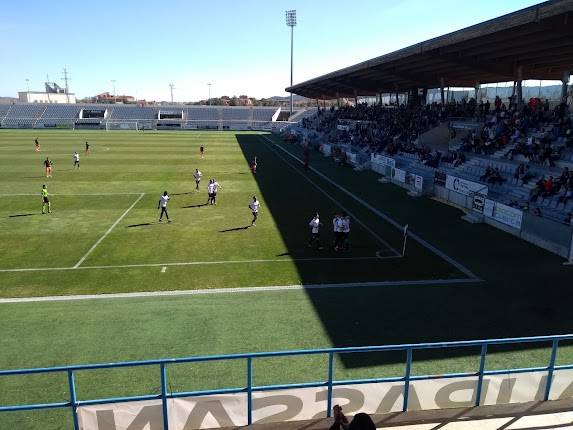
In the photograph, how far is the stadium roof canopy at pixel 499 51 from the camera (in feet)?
67.4

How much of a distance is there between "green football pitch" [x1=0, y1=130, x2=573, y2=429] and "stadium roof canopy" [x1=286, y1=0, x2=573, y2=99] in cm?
961

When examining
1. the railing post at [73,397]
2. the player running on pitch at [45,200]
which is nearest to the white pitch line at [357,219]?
the railing post at [73,397]

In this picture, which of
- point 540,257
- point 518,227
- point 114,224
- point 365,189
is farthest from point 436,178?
point 114,224

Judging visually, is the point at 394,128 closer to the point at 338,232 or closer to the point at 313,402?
the point at 338,232

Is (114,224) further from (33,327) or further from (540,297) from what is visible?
(540,297)

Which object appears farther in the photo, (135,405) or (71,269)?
(71,269)

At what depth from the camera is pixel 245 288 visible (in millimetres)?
13828

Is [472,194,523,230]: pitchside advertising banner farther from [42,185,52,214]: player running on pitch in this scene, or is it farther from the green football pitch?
[42,185,52,214]: player running on pitch

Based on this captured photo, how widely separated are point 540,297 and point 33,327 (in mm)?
13916

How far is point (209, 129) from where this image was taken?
372ft

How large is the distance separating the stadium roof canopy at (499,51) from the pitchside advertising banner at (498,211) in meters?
8.16

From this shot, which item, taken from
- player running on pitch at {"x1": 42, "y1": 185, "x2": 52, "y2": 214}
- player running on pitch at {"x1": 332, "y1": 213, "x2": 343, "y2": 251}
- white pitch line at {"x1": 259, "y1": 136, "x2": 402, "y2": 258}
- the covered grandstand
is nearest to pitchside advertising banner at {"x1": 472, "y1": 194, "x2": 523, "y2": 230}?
the covered grandstand

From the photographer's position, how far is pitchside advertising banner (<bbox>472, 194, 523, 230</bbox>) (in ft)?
64.4

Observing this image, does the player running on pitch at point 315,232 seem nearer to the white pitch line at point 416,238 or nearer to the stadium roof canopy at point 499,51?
the white pitch line at point 416,238
